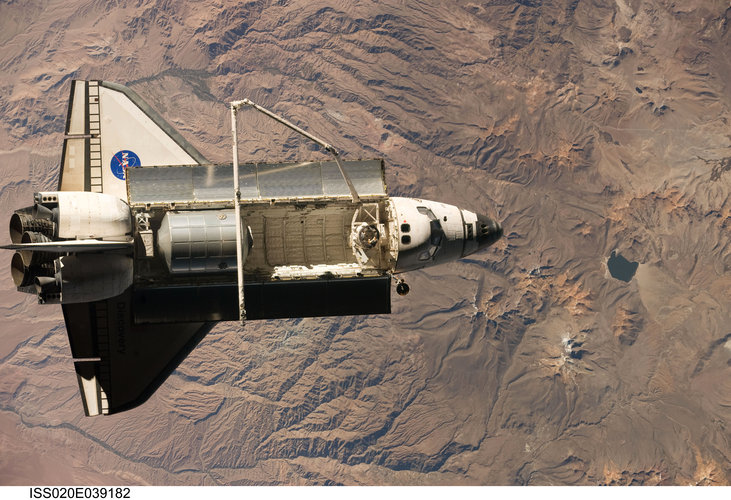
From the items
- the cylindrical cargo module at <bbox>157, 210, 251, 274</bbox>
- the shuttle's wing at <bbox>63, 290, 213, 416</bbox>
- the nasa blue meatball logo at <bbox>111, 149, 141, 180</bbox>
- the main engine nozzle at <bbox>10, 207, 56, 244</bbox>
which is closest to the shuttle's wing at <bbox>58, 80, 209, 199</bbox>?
the nasa blue meatball logo at <bbox>111, 149, 141, 180</bbox>

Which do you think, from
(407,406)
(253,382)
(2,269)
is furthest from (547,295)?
(2,269)

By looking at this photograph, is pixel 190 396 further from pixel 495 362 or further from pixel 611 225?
pixel 611 225

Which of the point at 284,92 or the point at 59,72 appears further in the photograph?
the point at 59,72

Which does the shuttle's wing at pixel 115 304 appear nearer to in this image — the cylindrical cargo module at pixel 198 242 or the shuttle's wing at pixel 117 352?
the shuttle's wing at pixel 117 352

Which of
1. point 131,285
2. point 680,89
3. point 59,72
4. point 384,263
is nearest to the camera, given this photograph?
point 131,285

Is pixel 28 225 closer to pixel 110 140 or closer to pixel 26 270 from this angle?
pixel 26 270

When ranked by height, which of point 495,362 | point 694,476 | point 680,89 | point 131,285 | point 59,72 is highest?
point 59,72
